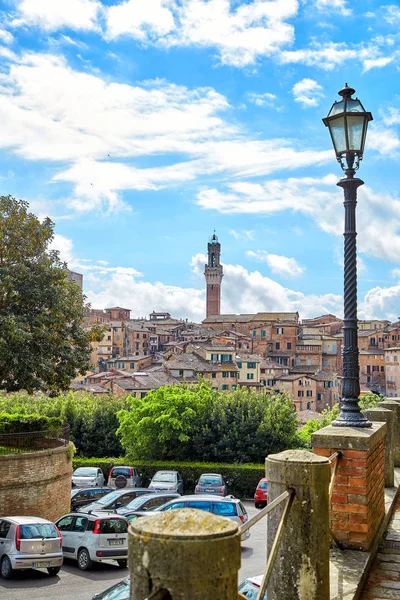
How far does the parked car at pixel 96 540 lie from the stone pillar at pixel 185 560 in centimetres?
1691

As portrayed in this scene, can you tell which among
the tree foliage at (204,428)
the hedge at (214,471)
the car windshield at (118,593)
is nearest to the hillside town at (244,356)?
the tree foliage at (204,428)

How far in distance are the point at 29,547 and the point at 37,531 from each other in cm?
48

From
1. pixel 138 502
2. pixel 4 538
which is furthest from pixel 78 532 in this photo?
pixel 138 502

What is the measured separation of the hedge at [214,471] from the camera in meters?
36.3

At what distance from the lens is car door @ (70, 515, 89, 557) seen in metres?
18.9

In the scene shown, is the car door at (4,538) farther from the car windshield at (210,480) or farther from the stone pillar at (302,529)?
the stone pillar at (302,529)

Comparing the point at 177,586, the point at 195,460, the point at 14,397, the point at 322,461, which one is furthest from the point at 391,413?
the point at 14,397

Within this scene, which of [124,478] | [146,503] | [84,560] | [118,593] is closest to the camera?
[118,593]

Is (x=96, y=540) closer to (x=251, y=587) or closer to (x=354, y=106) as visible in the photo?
(x=251, y=587)

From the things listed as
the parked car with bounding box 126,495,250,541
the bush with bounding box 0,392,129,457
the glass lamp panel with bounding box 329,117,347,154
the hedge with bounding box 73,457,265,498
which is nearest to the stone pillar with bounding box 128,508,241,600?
the glass lamp panel with bounding box 329,117,347,154

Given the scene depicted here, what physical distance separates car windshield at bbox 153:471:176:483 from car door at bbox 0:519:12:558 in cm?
1525

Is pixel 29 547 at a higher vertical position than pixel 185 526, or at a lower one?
lower

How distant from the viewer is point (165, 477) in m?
33.1

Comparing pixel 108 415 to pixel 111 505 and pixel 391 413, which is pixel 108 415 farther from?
pixel 391 413
